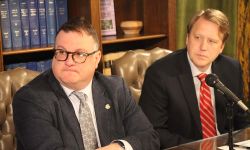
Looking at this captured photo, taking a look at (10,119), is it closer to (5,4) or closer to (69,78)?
(69,78)

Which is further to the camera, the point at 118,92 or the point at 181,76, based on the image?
the point at 181,76

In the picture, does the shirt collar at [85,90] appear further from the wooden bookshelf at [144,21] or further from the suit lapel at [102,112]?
the wooden bookshelf at [144,21]

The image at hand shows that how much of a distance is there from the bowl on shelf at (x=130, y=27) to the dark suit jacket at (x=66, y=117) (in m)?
1.31

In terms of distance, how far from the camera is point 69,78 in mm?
1624

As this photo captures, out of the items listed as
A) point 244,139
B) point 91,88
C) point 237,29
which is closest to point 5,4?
point 91,88

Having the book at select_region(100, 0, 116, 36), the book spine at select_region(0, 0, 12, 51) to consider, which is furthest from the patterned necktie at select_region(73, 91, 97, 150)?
the book at select_region(100, 0, 116, 36)

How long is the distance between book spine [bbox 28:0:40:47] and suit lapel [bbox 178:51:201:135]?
1046 millimetres

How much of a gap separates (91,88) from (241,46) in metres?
2.36

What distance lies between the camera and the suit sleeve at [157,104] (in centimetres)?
209

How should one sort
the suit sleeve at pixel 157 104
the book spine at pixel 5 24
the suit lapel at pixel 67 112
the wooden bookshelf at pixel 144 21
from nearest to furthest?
the suit lapel at pixel 67 112, the suit sleeve at pixel 157 104, the book spine at pixel 5 24, the wooden bookshelf at pixel 144 21

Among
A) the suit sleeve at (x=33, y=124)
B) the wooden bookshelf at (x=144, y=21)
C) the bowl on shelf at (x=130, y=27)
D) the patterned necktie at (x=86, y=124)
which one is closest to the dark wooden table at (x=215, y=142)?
the patterned necktie at (x=86, y=124)

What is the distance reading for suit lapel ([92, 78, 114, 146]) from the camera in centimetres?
175

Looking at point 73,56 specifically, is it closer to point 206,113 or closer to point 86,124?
point 86,124

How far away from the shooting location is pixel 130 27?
124 inches
